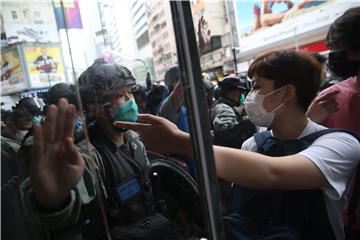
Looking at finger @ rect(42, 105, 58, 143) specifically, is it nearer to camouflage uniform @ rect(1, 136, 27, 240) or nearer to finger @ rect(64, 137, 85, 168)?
finger @ rect(64, 137, 85, 168)

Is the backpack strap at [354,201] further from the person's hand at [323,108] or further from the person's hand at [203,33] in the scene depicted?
the person's hand at [203,33]

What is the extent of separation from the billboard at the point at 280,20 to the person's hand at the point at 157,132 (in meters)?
10.7

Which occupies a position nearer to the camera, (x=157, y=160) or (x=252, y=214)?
A: (x=157, y=160)

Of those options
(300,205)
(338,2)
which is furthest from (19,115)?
(338,2)

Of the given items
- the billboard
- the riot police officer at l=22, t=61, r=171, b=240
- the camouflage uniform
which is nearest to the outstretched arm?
the riot police officer at l=22, t=61, r=171, b=240

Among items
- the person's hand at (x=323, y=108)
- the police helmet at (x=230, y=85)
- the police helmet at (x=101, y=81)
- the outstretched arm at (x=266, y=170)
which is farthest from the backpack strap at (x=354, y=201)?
the police helmet at (x=230, y=85)

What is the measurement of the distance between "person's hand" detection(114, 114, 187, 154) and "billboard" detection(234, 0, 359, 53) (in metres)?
10.7

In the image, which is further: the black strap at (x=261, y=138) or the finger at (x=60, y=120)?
the black strap at (x=261, y=138)

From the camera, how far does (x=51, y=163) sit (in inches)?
25.1

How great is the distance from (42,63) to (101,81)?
0.15 metres

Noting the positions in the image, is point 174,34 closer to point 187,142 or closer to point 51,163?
point 187,142

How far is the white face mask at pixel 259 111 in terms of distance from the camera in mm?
1203

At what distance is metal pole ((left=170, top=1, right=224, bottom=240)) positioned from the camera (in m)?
0.69

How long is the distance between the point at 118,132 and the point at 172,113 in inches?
5.7
